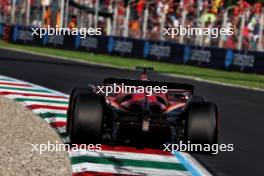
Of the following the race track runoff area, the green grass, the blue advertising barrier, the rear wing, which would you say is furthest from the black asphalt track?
the blue advertising barrier

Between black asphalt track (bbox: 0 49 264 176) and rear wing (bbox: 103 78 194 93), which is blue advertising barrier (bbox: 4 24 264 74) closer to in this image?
black asphalt track (bbox: 0 49 264 176)

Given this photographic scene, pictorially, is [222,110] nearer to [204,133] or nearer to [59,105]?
[59,105]

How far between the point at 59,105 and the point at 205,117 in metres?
5.44

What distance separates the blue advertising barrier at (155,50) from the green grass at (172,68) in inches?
12.7

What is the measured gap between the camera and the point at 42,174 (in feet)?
23.9

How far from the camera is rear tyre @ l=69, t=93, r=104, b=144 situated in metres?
8.62
